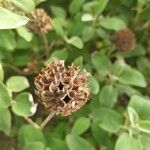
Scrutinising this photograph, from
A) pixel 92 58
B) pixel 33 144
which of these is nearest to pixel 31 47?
pixel 92 58

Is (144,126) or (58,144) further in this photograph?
(58,144)

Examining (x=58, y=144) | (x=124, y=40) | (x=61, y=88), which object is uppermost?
(x=61, y=88)

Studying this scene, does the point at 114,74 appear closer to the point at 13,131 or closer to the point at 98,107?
the point at 98,107

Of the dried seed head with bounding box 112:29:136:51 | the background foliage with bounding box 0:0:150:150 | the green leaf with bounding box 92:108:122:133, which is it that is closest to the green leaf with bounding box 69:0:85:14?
the background foliage with bounding box 0:0:150:150

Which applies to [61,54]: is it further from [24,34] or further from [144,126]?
[144,126]

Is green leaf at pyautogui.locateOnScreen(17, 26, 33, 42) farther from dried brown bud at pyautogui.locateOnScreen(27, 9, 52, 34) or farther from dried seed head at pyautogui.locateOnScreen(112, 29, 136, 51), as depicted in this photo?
dried seed head at pyautogui.locateOnScreen(112, 29, 136, 51)

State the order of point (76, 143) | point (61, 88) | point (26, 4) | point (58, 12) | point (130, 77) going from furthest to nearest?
point (58, 12)
point (130, 77)
point (76, 143)
point (26, 4)
point (61, 88)

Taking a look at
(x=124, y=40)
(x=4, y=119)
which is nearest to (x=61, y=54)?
(x=124, y=40)
